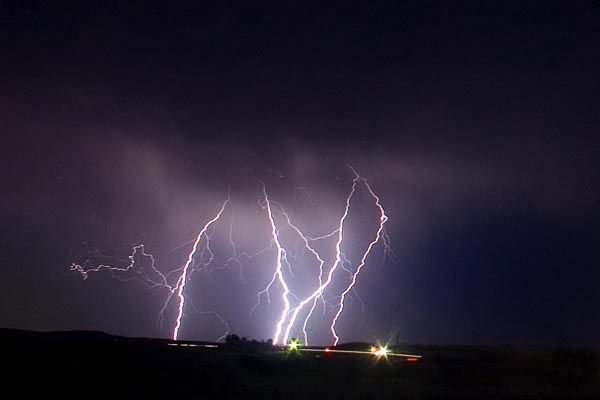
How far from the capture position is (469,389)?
24.1 meters

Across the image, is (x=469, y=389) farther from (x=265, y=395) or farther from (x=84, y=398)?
(x=84, y=398)

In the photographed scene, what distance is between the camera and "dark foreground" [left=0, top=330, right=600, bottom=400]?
19516mm

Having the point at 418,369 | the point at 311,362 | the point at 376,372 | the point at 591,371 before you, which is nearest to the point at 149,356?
the point at 311,362

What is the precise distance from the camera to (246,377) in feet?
81.0

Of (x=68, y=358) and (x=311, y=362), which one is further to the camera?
(x=311, y=362)

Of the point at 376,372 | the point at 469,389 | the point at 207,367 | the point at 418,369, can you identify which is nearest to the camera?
the point at 469,389

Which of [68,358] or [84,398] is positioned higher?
[68,358]

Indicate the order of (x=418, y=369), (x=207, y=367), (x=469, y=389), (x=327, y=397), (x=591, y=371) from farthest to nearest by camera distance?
(x=591, y=371) < (x=418, y=369) < (x=207, y=367) < (x=469, y=389) < (x=327, y=397)

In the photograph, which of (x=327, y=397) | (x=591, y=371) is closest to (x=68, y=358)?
(x=327, y=397)

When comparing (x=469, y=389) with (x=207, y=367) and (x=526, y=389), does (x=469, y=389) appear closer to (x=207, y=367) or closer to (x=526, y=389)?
(x=526, y=389)

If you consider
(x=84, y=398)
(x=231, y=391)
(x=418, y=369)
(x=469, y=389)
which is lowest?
(x=84, y=398)

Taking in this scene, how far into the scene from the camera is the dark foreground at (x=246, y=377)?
19.5m

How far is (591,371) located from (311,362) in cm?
1433

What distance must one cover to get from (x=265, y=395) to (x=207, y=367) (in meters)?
7.25
